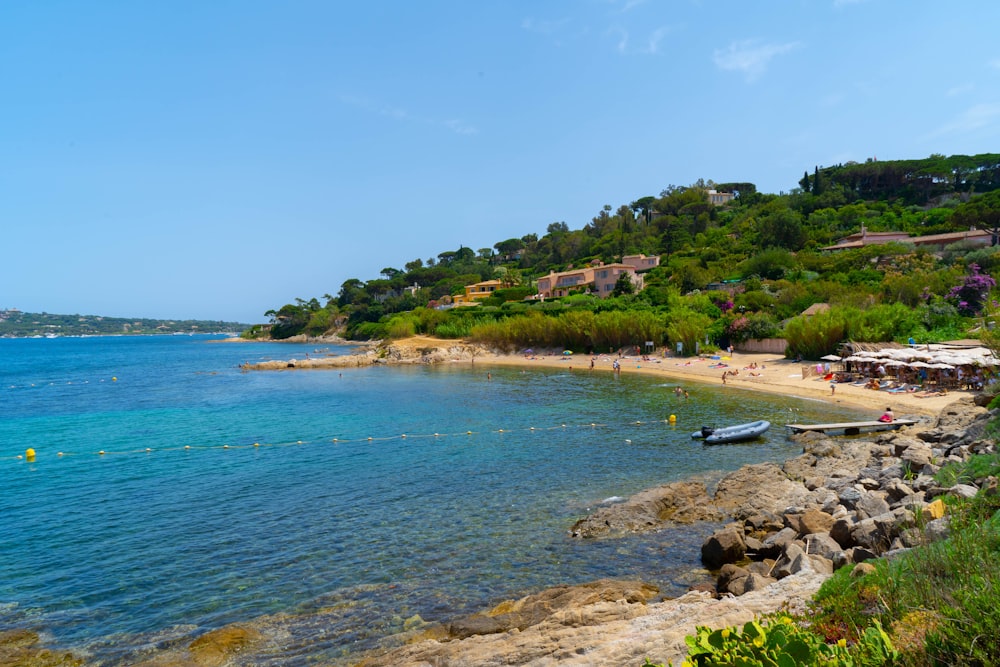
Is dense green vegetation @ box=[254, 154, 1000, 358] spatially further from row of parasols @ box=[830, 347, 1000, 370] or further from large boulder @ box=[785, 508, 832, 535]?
large boulder @ box=[785, 508, 832, 535]

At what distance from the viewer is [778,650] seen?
4.45m

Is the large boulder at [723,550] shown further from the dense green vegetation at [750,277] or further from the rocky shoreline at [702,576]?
the dense green vegetation at [750,277]

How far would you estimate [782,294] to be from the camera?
56.8 m

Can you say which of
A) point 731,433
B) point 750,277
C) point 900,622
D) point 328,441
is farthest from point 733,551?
point 750,277

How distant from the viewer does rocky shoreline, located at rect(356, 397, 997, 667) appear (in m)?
8.06

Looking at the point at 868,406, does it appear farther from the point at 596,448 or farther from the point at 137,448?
the point at 137,448

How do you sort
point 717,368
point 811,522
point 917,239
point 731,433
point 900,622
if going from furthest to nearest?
point 917,239, point 717,368, point 731,433, point 811,522, point 900,622

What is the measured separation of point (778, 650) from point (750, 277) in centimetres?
7350

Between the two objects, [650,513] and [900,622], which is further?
[650,513]

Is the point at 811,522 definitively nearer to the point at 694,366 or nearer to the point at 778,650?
the point at 778,650

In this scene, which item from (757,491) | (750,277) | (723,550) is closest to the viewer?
(723,550)

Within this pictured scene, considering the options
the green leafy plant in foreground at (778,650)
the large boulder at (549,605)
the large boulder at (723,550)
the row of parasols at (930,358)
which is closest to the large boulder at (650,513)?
the large boulder at (723,550)

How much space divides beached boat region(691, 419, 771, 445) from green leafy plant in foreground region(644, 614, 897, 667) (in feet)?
70.2

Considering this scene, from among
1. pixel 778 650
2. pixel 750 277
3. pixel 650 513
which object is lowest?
pixel 650 513
